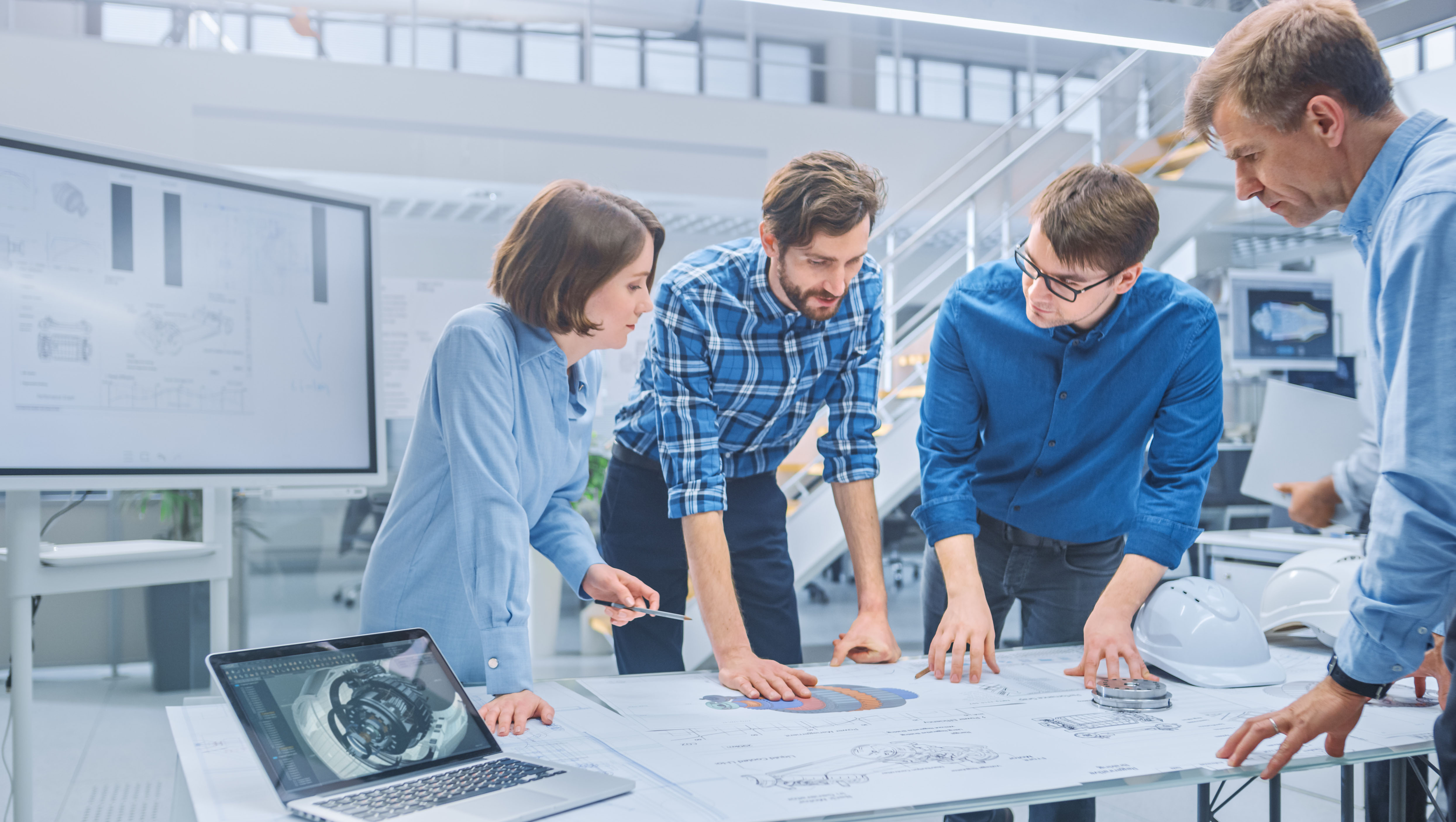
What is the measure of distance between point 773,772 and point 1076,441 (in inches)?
35.1

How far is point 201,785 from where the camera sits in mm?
910

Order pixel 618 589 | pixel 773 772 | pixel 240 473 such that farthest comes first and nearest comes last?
pixel 240 473, pixel 618 589, pixel 773 772

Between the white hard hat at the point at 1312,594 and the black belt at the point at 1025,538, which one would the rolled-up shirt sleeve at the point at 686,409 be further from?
the white hard hat at the point at 1312,594

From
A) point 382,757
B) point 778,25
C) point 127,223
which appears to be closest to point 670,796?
point 382,757

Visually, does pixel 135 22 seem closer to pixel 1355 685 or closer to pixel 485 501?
pixel 485 501

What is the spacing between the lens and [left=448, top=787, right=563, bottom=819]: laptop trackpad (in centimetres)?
84

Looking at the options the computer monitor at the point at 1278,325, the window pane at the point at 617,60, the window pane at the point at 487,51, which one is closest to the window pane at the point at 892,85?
the window pane at the point at 617,60

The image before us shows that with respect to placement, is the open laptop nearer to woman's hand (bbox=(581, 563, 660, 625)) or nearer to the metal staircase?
woman's hand (bbox=(581, 563, 660, 625))

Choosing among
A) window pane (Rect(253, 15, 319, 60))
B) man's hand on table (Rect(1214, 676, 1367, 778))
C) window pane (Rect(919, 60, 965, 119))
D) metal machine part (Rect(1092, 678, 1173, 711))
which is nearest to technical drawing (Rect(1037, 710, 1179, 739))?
metal machine part (Rect(1092, 678, 1173, 711))

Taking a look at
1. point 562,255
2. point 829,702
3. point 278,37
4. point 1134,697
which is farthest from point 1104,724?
point 278,37

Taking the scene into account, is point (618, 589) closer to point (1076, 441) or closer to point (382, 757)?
point (382, 757)

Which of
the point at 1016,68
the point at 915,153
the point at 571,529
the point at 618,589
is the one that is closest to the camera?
the point at 618,589

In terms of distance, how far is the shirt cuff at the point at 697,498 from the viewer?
4.94 feet

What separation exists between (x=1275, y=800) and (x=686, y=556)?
0.98 meters
